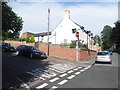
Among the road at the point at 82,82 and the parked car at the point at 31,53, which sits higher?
the parked car at the point at 31,53

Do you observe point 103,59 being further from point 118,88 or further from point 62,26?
point 62,26

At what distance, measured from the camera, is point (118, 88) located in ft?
25.4

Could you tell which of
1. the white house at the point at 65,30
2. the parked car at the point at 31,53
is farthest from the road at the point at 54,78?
the white house at the point at 65,30

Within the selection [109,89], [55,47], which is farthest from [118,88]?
[55,47]

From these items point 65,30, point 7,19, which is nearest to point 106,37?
point 65,30

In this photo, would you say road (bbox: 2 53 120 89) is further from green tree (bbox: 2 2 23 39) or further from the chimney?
the chimney

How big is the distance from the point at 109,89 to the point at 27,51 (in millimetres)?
15745

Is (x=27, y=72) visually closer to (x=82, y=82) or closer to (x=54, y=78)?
(x=54, y=78)

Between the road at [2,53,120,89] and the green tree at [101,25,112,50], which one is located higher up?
the green tree at [101,25,112,50]

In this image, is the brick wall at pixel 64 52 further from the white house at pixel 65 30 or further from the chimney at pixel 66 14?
the chimney at pixel 66 14

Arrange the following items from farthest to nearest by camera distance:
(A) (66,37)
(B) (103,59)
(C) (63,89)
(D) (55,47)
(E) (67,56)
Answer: (A) (66,37) → (D) (55,47) → (E) (67,56) → (B) (103,59) → (C) (63,89)

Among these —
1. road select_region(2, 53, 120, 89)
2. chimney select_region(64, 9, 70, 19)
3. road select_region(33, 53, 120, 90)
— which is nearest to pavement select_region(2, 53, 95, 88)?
road select_region(2, 53, 120, 89)

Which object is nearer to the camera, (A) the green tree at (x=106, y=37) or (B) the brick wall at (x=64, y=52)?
(B) the brick wall at (x=64, y=52)

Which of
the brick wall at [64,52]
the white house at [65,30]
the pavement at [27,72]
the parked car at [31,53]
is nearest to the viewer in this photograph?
the pavement at [27,72]
